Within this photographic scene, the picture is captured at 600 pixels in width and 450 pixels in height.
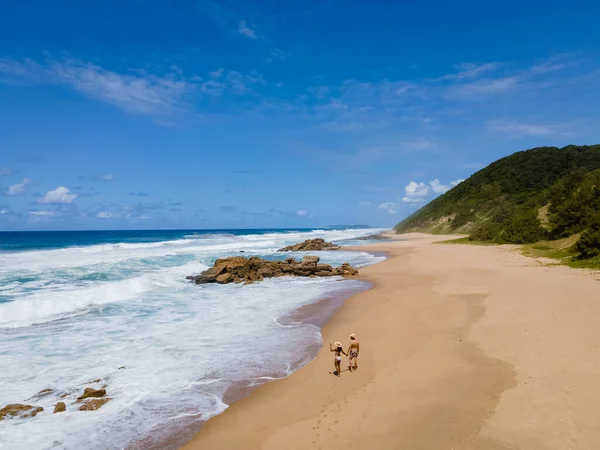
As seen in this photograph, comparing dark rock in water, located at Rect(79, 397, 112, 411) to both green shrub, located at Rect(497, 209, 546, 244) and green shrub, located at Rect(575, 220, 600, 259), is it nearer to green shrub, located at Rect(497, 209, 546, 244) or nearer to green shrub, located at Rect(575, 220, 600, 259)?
green shrub, located at Rect(575, 220, 600, 259)

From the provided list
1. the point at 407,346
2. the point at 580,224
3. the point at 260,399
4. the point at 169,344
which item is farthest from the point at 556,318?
the point at 580,224

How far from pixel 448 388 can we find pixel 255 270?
24.3m

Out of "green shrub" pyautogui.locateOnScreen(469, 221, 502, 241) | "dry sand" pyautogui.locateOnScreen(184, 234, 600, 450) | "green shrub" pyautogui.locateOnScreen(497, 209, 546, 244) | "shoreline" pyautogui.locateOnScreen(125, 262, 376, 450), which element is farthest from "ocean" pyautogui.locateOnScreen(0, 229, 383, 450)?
"green shrub" pyautogui.locateOnScreen(469, 221, 502, 241)

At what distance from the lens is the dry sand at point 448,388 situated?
23.7 feet

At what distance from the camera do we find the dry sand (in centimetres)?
723

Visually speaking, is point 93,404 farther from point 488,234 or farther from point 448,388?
point 488,234

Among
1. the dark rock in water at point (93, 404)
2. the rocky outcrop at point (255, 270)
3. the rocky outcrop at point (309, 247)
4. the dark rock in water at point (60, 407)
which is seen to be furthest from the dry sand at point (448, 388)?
the rocky outcrop at point (309, 247)

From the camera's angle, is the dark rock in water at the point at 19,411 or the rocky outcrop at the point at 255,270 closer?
the dark rock in water at the point at 19,411

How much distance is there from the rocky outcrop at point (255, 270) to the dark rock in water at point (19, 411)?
20063 mm

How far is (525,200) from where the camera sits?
246 ft

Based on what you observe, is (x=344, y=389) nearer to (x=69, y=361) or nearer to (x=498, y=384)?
(x=498, y=384)

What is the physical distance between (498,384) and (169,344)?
10790mm

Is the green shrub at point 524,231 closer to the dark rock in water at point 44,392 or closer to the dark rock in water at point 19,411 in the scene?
the dark rock in water at point 44,392

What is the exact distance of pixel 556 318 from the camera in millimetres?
13508
